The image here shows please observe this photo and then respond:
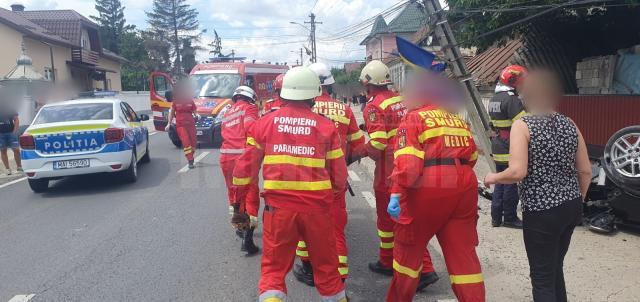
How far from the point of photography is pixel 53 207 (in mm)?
7871

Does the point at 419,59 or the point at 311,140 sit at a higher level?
the point at 419,59

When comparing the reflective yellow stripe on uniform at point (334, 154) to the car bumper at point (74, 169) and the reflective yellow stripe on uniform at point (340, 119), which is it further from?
the car bumper at point (74, 169)

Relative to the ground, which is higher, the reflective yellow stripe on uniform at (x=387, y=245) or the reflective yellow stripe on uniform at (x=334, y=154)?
the reflective yellow stripe on uniform at (x=334, y=154)

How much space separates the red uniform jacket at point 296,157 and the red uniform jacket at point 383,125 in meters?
0.96

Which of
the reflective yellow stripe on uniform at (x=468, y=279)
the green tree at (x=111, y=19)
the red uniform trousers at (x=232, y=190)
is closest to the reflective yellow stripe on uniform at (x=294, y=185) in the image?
the reflective yellow stripe on uniform at (x=468, y=279)

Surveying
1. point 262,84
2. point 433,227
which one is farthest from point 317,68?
point 262,84

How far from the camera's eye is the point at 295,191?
330 centimetres

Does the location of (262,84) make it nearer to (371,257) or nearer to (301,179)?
(371,257)

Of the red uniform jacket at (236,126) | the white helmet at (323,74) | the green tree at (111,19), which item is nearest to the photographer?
the white helmet at (323,74)

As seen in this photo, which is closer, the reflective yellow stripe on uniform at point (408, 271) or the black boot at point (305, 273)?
the reflective yellow stripe on uniform at point (408, 271)

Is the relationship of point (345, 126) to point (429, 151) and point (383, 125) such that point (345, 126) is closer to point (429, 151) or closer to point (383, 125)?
point (383, 125)

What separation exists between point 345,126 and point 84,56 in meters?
34.3

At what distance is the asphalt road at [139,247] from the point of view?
14.5 feet

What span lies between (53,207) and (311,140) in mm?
6105
